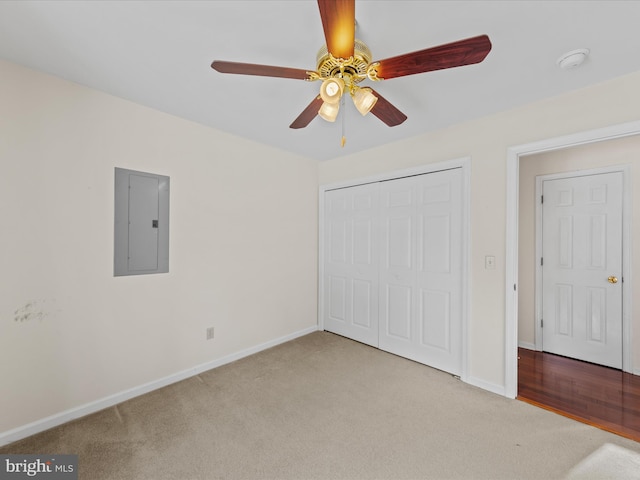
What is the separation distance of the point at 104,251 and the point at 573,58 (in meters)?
3.42

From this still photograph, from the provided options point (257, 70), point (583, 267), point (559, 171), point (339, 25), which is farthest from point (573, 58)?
point (583, 267)

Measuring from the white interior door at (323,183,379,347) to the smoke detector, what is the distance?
1891mm

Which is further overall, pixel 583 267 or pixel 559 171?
pixel 559 171

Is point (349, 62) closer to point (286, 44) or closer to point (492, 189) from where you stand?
point (286, 44)

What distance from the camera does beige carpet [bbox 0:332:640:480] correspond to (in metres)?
1.62

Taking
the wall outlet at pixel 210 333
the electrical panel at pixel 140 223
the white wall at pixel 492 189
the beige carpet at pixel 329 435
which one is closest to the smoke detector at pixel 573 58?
the white wall at pixel 492 189

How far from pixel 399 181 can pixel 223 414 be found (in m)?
2.73

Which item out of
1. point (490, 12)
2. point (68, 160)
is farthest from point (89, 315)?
point (490, 12)

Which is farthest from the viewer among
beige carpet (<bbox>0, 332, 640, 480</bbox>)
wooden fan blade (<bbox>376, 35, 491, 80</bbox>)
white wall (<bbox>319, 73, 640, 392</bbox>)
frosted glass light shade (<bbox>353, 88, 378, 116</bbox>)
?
white wall (<bbox>319, 73, 640, 392</bbox>)

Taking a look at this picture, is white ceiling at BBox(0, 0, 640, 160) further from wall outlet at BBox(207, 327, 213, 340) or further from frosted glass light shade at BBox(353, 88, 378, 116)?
wall outlet at BBox(207, 327, 213, 340)

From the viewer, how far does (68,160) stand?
2043 millimetres

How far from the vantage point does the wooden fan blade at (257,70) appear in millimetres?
1322

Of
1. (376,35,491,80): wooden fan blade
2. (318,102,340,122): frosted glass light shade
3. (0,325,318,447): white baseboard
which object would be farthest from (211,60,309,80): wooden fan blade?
(0,325,318,447): white baseboard

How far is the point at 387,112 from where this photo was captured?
5.92 ft
